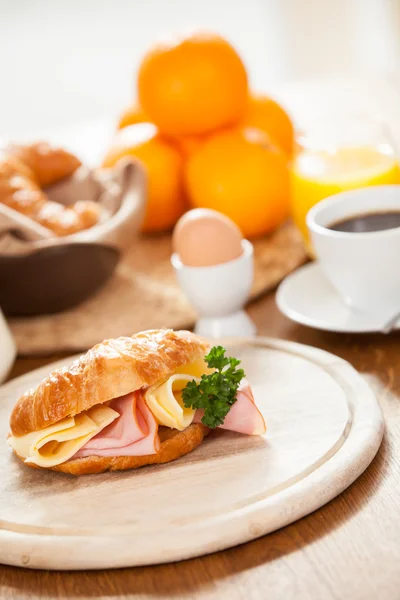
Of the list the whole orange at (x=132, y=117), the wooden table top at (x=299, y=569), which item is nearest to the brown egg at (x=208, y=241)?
the wooden table top at (x=299, y=569)

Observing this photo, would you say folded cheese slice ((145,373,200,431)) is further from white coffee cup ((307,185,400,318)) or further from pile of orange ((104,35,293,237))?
pile of orange ((104,35,293,237))

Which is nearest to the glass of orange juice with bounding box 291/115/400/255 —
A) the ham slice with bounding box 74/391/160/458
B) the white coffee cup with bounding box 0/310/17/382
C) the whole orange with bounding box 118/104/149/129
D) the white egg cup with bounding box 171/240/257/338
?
the white egg cup with bounding box 171/240/257/338

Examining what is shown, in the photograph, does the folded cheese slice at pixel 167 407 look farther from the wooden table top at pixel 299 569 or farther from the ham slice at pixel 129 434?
the wooden table top at pixel 299 569

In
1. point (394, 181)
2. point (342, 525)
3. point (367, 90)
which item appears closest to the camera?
point (342, 525)

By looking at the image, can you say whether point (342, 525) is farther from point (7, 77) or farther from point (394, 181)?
point (7, 77)

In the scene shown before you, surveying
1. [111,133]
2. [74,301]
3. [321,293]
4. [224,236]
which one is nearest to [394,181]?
[321,293]
